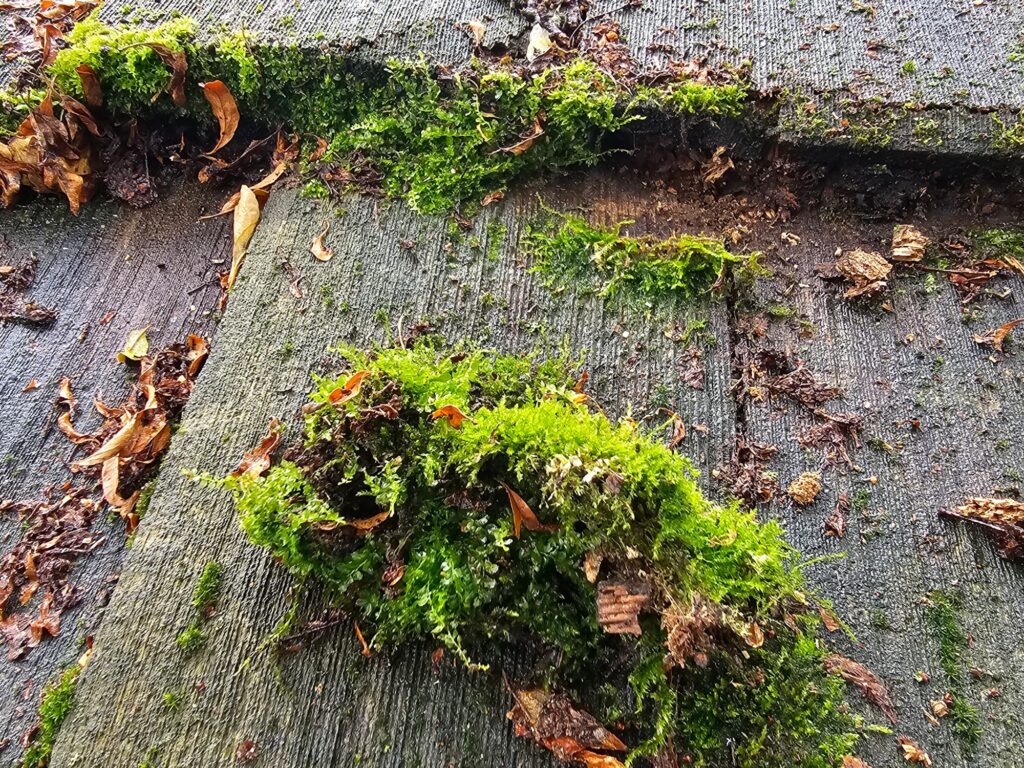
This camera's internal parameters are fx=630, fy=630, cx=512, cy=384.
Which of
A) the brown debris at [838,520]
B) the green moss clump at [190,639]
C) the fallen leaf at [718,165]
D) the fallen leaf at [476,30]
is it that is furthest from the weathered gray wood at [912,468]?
the green moss clump at [190,639]

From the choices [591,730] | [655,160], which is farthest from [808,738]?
[655,160]

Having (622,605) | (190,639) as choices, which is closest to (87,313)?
(190,639)

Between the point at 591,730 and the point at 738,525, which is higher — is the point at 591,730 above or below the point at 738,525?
below

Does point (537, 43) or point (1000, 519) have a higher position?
point (537, 43)

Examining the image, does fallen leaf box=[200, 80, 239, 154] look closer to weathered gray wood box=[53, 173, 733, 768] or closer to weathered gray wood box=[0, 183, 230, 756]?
weathered gray wood box=[0, 183, 230, 756]

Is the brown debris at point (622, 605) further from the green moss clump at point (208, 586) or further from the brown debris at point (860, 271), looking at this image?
the brown debris at point (860, 271)

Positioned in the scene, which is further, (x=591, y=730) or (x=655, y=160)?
(x=655, y=160)

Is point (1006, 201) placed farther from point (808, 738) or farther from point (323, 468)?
point (323, 468)

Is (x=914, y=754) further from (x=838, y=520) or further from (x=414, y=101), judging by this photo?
(x=414, y=101)
